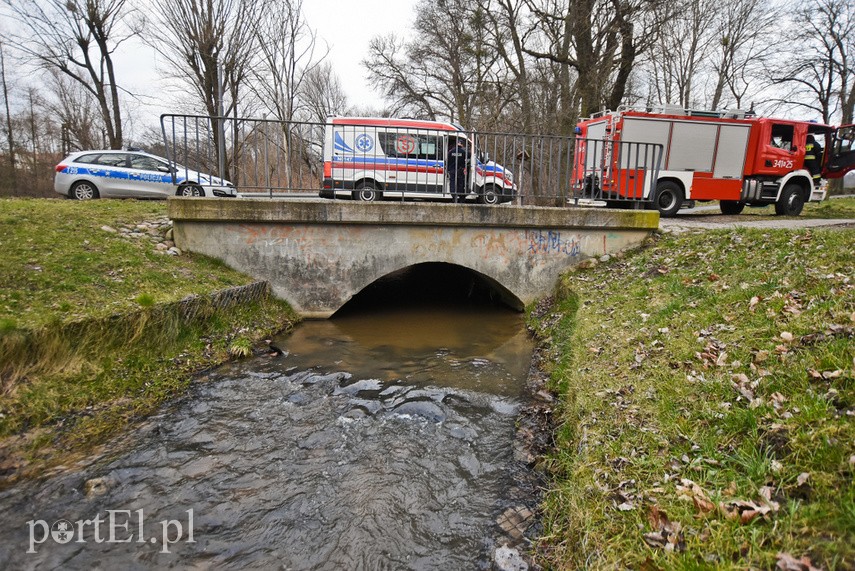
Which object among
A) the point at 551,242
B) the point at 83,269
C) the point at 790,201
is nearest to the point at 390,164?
the point at 551,242

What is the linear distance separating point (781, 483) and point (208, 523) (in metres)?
3.21

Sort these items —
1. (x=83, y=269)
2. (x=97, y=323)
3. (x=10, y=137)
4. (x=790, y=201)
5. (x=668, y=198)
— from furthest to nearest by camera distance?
1. (x=10, y=137)
2. (x=790, y=201)
3. (x=668, y=198)
4. (x=83, y=269)
5. (x=97, y=323)

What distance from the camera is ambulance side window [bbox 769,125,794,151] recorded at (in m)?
12.4

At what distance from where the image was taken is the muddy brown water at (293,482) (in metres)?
2.78

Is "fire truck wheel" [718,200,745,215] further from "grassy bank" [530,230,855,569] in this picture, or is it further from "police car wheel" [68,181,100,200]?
"police car wheel" [68,181,100,200]

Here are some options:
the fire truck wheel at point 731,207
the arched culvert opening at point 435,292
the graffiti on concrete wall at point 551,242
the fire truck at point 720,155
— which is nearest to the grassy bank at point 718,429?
the graffiti on concrete wall at point 551,242

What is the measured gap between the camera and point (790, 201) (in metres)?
12.6

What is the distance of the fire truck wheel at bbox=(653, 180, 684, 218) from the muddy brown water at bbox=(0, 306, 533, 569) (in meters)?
9.26

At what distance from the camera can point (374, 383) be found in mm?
5316

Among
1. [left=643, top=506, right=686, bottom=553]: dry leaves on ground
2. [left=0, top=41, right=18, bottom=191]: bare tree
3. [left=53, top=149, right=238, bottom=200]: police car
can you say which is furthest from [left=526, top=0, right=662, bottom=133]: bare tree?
[left=0, top=41, right=18, bottom=191]: bare tree

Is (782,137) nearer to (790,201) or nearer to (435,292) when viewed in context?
(790,201)

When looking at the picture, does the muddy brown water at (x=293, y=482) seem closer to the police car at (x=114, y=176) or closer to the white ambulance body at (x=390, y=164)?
the white ambulance body at (x=390, y=164)

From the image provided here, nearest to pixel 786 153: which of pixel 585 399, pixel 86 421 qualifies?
pixel 585 399

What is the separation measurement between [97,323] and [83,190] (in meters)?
10.1
